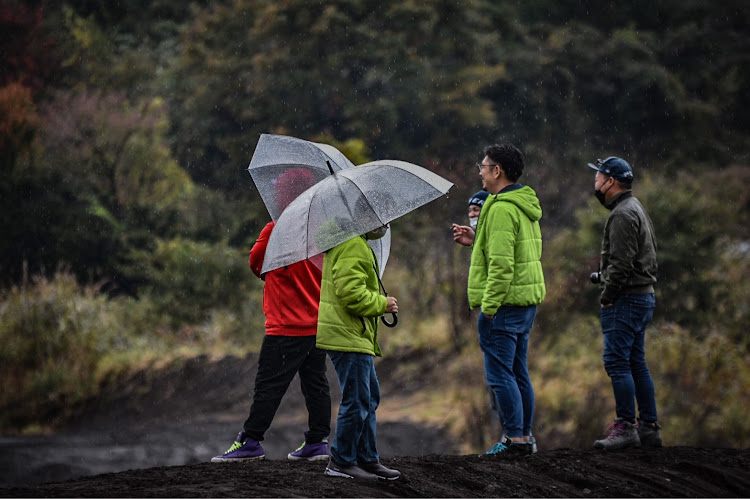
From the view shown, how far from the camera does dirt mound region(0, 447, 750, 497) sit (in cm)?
416

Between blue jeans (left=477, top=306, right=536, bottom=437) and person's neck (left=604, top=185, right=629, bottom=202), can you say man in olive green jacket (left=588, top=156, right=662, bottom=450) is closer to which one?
person's neck (left=604, top=185, right=629, bottom=202)

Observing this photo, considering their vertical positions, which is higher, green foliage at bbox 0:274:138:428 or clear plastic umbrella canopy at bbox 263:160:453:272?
clear plastic umbrella canopy at bbox 263:160:453:272

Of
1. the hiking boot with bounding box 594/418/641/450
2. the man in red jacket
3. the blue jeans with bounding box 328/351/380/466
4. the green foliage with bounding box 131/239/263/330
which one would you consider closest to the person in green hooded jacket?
the hiking boot with bounding box 594/418/641/450

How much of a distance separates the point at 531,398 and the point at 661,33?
15290 millimetres

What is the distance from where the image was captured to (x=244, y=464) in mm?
5074

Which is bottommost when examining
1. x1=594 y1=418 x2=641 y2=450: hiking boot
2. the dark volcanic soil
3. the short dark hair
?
the dark volcanic soil

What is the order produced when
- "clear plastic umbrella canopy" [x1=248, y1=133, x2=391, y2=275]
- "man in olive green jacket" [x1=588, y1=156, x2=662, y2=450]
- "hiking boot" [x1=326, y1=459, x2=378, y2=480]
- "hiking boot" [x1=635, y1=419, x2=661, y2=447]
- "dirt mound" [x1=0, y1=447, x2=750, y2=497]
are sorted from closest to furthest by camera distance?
"dirt mound" [x1=0, y1=447, x2=750, y2=497] < "hiking boot" [x1=326, y1=459, x2=378, y2=480] < "clear plastic umbrella canopy" [x1=248, y1=133, x2=391, y2=275] < "man in olive green jacket" [x1=588, y1=156, x2=662, y2=450] < "hiking boot" [x1=635, y1=419, x2=661, y2=447]

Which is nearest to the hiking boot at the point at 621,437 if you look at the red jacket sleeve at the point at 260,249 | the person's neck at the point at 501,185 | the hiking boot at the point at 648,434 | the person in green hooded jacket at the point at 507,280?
the hiking boot at the point at 648,434

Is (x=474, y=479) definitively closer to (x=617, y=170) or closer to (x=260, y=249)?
(x=260, y=249)

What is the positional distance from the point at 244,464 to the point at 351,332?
129cm

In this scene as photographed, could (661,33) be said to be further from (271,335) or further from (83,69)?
(271,335)

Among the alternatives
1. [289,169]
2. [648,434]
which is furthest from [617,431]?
[289,169]

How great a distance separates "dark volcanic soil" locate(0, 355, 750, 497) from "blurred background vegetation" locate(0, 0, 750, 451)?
1.88ft

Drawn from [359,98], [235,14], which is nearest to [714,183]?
[359,98]
